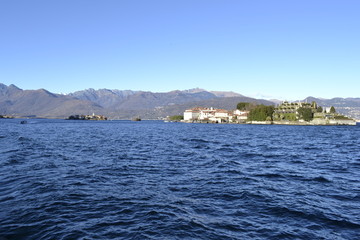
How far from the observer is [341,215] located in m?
14.8

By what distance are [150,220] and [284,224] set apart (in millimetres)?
6694

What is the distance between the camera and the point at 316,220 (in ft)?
46.1

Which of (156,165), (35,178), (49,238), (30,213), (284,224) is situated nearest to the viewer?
(49,238)

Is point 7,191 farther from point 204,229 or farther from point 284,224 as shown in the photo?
point 284,224

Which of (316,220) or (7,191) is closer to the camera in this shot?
(316,220)

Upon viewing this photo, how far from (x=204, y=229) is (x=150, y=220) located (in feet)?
9.36

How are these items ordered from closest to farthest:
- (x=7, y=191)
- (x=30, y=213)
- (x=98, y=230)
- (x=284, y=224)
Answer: (x=98, y=230) → (x=284, y=224) → (x=30, y=213) → (x=7, y=191)

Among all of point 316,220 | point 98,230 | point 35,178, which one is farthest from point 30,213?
point 316,220

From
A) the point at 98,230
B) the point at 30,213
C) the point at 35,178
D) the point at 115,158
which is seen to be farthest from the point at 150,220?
the point at 115,158

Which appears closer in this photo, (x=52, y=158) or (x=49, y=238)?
(x=49, y=238)

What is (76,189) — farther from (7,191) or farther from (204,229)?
(204,229)

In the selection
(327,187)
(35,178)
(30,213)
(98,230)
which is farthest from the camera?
(35,178)

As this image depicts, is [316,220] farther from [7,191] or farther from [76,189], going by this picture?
[7,191]

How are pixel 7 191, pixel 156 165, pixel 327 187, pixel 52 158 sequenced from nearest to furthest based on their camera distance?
pixel 7 191
pixel 327 187
pixel 156 165
pixel 52 158
